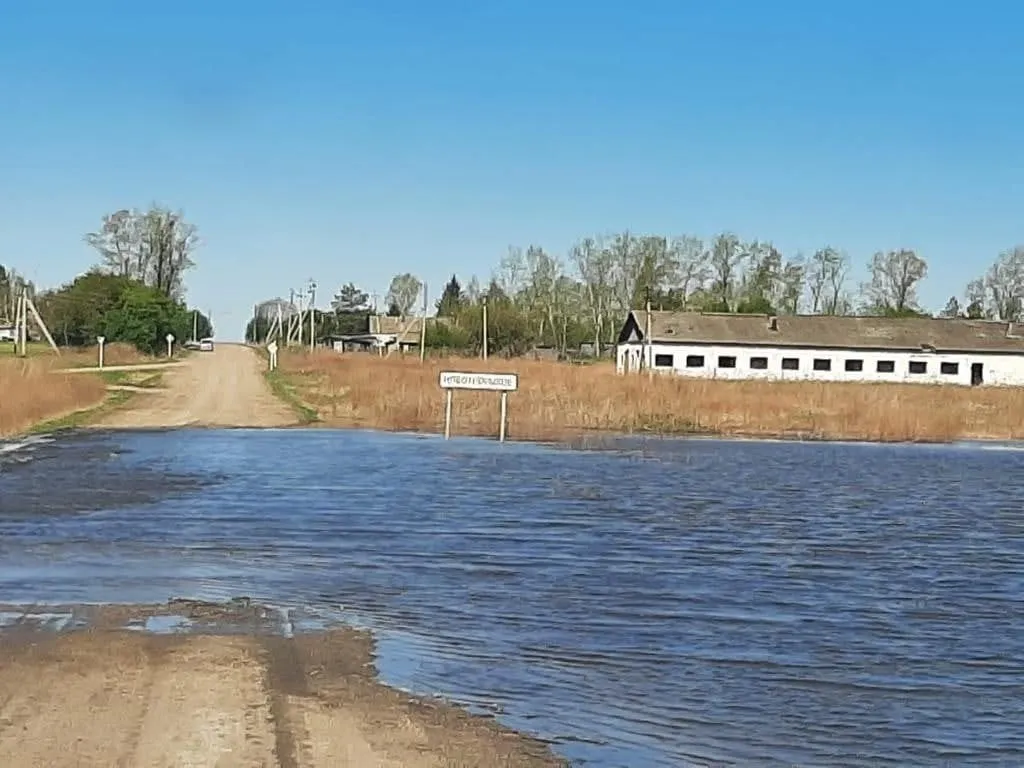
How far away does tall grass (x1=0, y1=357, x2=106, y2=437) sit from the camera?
3584 centimetres

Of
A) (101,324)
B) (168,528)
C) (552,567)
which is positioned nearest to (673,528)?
(552,567)

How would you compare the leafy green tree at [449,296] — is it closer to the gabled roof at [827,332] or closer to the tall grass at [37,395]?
the gabled roof at [827,332]

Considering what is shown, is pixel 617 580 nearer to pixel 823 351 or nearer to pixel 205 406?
pixel 205 406

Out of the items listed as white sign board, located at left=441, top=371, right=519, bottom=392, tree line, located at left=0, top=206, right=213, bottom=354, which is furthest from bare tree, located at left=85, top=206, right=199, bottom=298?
white sign board, located at left=441, top=371, right=519, bottom=392

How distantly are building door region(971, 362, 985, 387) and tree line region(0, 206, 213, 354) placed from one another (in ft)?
186

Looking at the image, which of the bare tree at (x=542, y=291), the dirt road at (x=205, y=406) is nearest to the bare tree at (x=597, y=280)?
the bare tree at (x=542, y=291)

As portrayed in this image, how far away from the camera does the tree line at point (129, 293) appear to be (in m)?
102

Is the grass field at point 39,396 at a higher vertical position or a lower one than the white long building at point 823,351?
lower

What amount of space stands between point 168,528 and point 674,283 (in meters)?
115

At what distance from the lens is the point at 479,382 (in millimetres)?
35281

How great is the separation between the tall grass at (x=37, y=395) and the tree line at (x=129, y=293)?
50460 mm

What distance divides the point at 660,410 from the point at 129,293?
6504 cm

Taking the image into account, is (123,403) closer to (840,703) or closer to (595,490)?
(595,490)

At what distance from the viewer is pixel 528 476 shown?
1011 inches
